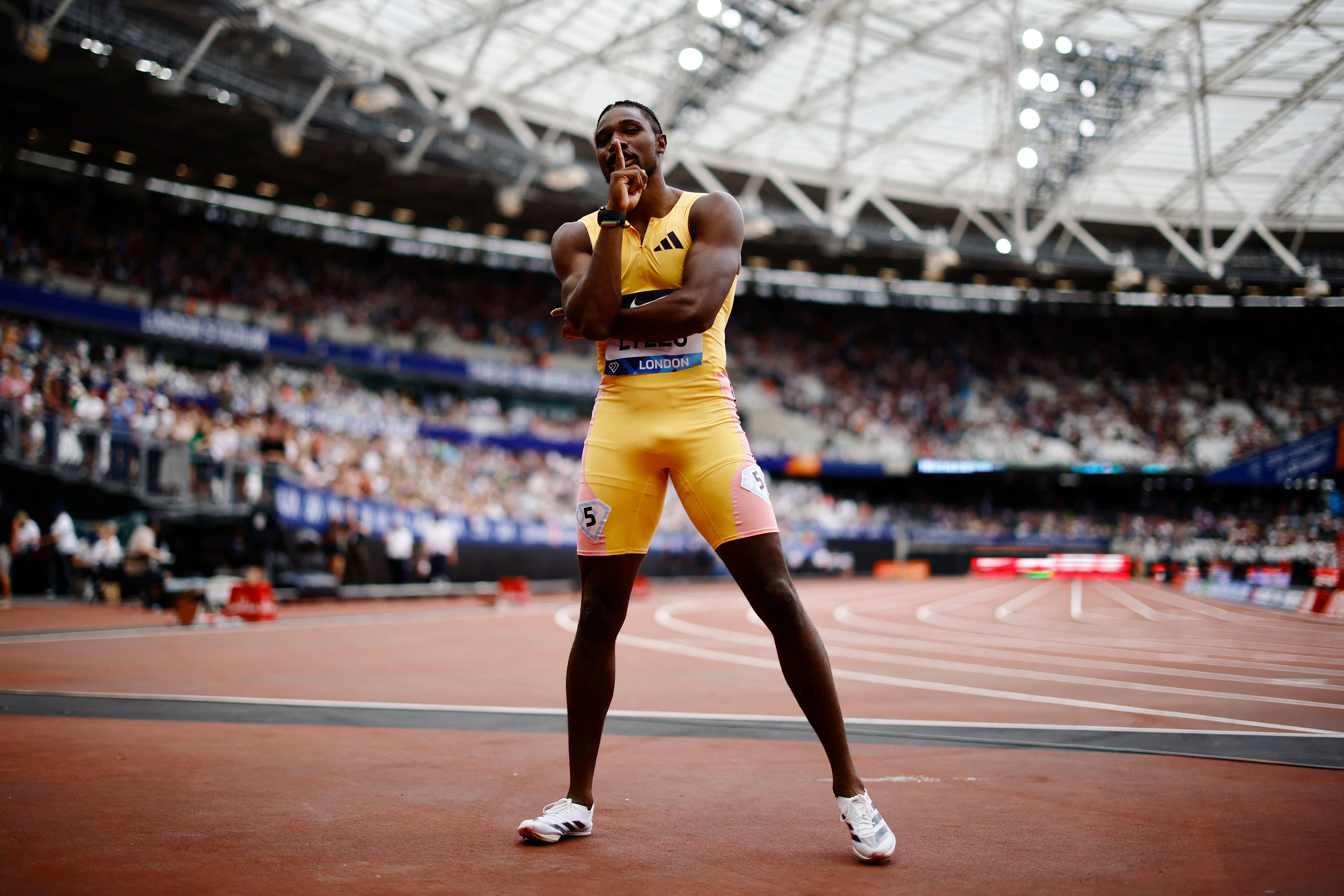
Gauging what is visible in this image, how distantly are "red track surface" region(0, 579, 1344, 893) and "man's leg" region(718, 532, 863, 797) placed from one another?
0.38m

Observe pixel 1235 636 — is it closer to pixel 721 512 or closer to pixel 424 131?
pixel 721 512

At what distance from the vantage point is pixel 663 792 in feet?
12.0

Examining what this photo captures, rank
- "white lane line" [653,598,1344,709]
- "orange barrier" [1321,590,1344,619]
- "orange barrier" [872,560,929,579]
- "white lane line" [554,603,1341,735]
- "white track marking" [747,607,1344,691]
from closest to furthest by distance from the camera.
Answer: "white lane line" [554,603,1341,735] → "white lane line" [653,598,1344,709] → "white track marking" [747,607,1344,691] → "orange barrier" [1321,590,1344,619] → "orange barrier" [872,560,929,579]

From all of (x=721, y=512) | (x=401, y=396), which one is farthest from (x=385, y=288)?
(x=721, y=512)

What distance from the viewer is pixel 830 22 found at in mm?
24578

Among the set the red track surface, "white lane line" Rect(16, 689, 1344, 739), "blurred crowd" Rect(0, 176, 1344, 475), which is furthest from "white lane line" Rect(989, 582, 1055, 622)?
"blurred crowd" Rect(0, 176, 1344, 475)

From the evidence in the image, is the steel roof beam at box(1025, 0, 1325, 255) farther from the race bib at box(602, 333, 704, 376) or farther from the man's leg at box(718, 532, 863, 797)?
the man's leg at box(718, 532, 863, 797)

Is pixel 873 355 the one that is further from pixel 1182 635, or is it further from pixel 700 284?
pixel 700 284

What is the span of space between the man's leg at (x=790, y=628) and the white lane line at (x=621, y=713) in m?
2.19

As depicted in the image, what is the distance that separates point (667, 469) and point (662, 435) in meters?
0.16

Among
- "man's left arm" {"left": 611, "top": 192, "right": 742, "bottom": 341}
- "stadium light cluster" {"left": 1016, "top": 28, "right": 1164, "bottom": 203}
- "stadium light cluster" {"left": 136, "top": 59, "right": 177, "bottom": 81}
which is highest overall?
"stadium light cluster" {"left": 1016, "top": 28, "right": 1164, "bottom": 203}

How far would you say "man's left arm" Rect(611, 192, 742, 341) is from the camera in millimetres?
3084

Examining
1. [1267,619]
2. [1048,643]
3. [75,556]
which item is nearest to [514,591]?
[75,556]

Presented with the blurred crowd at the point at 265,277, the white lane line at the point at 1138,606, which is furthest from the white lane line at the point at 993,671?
the blurred crowd at the point at 265,277
